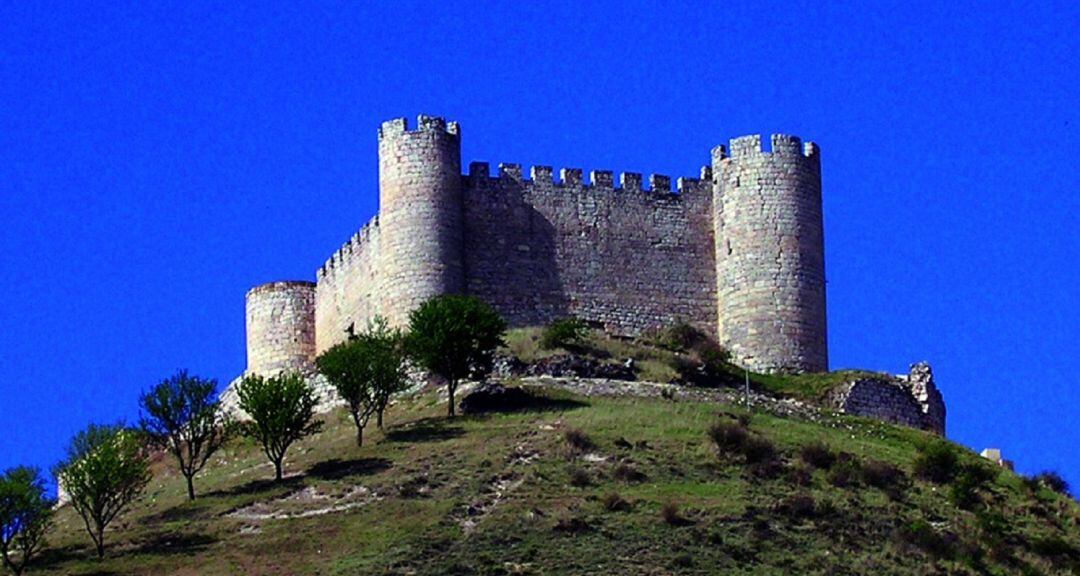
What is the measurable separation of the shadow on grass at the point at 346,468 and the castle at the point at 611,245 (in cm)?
859

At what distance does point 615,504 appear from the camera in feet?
233

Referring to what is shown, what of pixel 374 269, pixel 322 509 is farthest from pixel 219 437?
pixel 322 509

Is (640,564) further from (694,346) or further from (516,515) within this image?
(694,346)

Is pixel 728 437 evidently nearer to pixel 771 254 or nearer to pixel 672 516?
pixel 672 516

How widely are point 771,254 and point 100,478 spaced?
22.4 meters

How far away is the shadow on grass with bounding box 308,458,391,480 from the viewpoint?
74938 millimetres

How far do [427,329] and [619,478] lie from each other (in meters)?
9.63

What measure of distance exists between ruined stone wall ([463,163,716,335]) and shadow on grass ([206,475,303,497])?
11.4m

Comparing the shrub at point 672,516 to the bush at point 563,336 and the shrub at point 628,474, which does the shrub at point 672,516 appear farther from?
the bush at point 563,336

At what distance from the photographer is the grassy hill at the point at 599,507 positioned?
68.6m

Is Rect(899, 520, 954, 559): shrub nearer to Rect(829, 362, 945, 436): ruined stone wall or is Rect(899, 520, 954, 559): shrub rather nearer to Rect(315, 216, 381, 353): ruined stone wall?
Rect(829, 362, 945, 436): ruined stone wall

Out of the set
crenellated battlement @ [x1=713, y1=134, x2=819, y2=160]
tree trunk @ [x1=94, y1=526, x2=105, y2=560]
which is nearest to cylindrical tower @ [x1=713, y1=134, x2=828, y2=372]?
crenellated battlement @ [x1=713, y1=134, x2=819, y2=160]

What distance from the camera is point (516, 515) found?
70312mm

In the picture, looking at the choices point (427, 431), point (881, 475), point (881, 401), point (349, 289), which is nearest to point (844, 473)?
point (881, 475)
